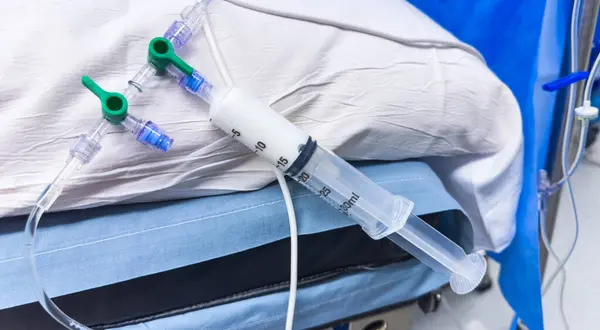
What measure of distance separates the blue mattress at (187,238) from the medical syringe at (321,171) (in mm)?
38

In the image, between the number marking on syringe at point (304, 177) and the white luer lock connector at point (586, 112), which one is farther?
the white luer lock connector at point (586, 112)

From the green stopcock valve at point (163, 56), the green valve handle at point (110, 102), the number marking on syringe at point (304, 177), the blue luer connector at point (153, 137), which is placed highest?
the green stopcock valve at point (163, 56)

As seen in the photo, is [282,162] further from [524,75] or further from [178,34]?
[524,75]

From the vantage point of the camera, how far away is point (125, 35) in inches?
16.0

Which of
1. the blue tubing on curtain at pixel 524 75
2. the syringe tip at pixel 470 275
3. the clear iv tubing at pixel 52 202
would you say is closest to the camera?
the clear iv tubing at pixel 52 202

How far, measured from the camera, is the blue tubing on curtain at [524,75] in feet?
1.99

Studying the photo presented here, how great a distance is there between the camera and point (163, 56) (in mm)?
392

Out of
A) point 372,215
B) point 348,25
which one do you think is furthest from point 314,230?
point 348,25

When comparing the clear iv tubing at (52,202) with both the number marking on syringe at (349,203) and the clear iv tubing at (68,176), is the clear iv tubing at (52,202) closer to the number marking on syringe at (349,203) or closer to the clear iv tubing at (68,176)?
the clear iv tubing at (68,176)

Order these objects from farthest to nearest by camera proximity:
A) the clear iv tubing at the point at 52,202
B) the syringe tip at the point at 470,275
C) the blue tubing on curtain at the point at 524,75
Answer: the blue tubing on curtain at the point at 524,75, the syringe tip at the point at 470,275, the clear iv tubing at the point at 52,202

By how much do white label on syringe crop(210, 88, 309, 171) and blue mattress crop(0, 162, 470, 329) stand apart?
0.24 feet

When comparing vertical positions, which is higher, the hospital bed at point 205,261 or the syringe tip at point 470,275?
the syringe tip at point 470,275

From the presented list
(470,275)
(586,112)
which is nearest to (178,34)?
(470,275)

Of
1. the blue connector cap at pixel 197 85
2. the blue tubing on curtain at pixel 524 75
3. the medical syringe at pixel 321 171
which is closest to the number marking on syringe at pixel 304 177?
the medical syringe at pixel 321 171
